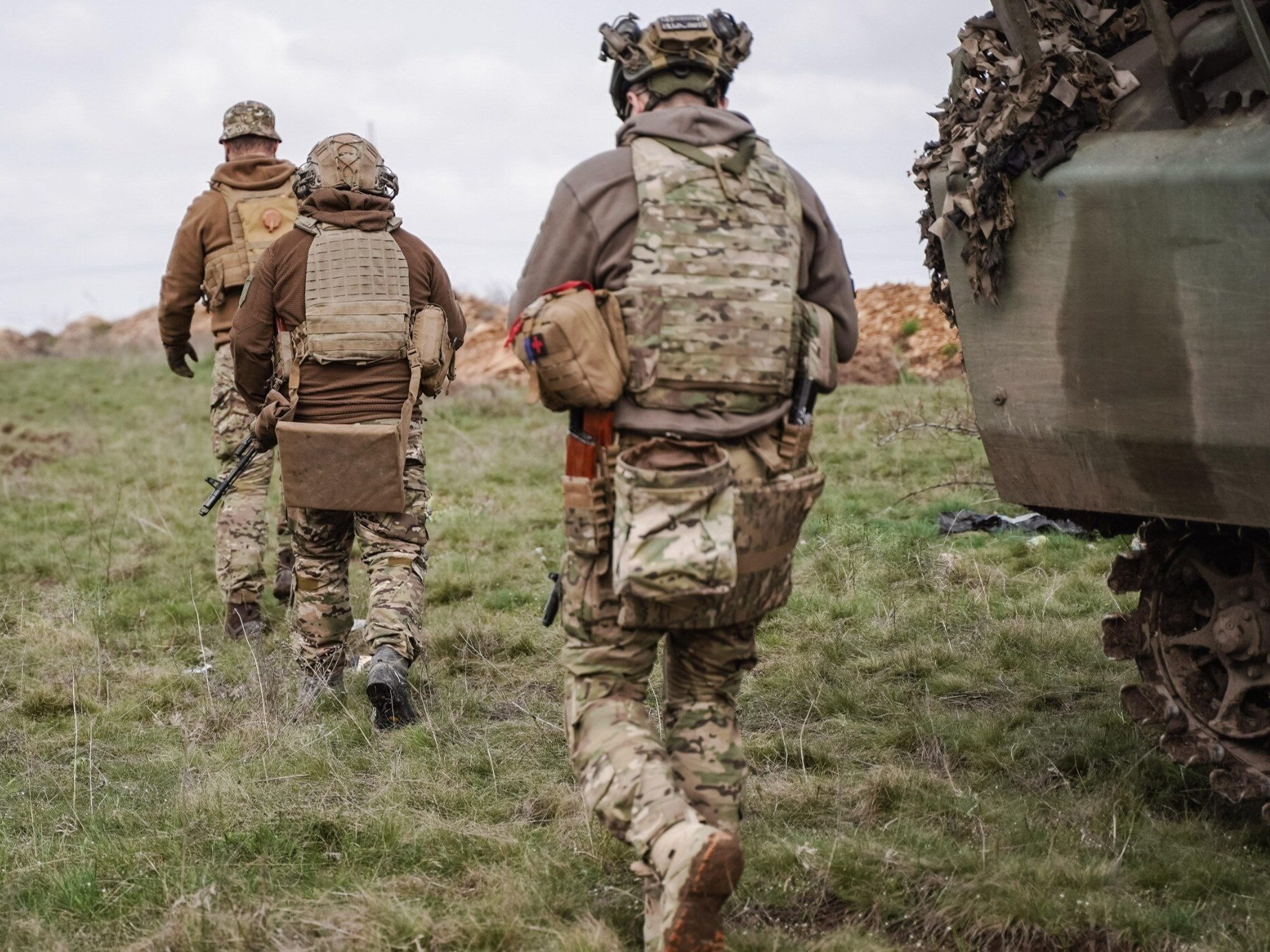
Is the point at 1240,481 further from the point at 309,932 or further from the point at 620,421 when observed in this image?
the point at 309,932

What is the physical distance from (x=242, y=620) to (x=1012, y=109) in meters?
4.76

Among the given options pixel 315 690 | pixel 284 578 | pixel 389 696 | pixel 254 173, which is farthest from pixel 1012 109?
pixel 284 578

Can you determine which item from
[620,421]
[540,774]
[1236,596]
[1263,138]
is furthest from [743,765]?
[1263,138]

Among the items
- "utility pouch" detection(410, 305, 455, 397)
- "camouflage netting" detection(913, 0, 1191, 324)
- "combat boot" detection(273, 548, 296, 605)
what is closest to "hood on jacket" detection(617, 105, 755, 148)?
"camouflage netting" detection(913, 0, 1191, 324)

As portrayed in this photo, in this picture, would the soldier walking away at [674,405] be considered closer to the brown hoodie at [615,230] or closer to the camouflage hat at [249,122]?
the brown hoodie at [615,230]

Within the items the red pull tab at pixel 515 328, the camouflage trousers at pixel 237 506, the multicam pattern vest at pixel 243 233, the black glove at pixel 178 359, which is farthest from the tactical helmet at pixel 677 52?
A: the black glove at pixel 178 359

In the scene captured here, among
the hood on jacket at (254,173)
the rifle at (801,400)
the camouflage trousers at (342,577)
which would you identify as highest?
the hood on jacket at (254,173)

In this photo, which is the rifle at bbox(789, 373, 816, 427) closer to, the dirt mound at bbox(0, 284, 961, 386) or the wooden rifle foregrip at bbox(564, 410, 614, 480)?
the wooden rifle foregrip at bbox(564, 410, 614, 480)

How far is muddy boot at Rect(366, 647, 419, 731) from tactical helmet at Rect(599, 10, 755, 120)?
273 cm

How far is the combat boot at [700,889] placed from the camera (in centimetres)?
332

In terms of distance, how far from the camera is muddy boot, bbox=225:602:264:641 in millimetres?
7562

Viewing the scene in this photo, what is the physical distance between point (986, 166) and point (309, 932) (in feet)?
9.18

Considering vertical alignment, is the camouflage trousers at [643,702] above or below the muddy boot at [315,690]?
above

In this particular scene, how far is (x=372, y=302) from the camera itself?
5.98m
